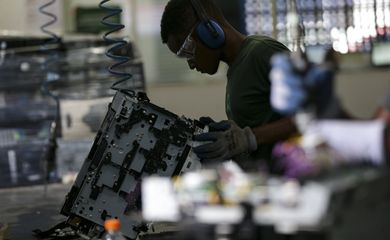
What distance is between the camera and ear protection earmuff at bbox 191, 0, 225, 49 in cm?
339

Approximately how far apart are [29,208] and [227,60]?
311 cm

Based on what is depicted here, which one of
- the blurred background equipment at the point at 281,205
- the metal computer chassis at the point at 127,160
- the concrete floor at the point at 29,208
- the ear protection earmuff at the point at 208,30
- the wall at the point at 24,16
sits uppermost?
the ear protection earmuff at the point at 208,30

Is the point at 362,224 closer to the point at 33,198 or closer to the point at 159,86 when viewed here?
the point at 33,198

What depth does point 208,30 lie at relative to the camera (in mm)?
3395

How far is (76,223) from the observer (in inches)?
150

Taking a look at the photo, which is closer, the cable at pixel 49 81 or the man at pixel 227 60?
the man at pixel 227 60

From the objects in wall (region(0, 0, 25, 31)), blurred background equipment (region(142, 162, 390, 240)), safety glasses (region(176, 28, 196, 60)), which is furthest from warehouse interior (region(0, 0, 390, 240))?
wall (region(0, 0, 25, 31))

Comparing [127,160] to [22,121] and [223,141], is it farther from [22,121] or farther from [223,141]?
[22,121]

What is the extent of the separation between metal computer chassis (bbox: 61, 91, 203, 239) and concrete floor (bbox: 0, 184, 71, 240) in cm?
98

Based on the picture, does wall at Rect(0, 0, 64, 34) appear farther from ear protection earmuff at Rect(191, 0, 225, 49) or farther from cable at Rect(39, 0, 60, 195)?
ear protection earmuff at Rect(191, 0, 225, 49)

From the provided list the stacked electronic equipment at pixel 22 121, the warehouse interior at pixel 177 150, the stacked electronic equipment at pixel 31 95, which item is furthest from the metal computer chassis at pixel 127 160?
the stacked electronic equipment at pixel 22 121

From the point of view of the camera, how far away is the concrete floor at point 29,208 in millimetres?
5044

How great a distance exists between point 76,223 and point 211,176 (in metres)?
1.81

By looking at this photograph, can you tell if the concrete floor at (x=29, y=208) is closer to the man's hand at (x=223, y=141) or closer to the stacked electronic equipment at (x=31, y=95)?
the stacked electronic equipment at (x=31, y=95)
